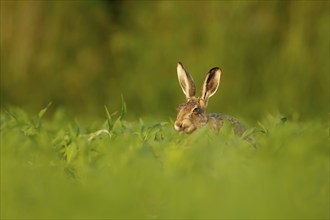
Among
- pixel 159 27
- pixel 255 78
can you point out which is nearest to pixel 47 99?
pixel 159 27

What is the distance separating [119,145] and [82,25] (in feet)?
28.4

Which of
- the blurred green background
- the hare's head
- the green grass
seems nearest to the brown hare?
the hare's head

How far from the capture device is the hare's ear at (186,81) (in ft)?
16.4

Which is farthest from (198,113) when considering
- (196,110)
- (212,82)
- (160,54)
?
(160,54)

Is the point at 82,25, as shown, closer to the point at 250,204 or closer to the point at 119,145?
the point at 119,145

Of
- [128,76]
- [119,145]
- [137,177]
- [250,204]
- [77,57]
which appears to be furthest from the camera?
[77,57]

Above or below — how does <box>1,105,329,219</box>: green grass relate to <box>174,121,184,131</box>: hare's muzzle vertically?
below

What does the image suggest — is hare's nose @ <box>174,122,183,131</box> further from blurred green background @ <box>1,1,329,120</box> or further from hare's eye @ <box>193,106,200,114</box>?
blurred green background @ <box>1,1,329,120</box>

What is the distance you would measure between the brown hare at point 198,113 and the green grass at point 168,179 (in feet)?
3.27

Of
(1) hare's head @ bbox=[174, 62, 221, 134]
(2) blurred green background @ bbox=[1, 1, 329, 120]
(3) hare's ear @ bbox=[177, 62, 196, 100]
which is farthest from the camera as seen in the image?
(2) blurred green background @ bbox=[1, 1, 329, 120]

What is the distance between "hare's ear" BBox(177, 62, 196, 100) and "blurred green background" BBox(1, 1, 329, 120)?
11.2ft

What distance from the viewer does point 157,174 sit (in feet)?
8.80

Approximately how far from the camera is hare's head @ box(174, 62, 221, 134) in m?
4.66

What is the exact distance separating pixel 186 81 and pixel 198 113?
0.95 ft
